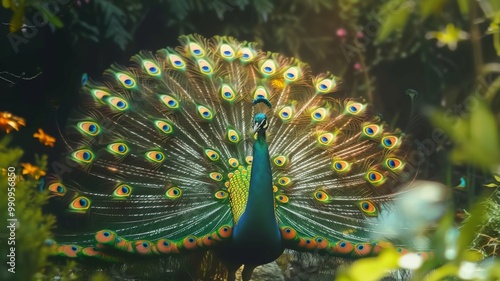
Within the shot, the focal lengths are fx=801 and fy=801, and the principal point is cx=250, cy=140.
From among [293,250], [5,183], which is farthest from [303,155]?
[5,183]

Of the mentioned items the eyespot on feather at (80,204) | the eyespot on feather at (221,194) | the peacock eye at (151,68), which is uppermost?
the peacock eye at (151,68)

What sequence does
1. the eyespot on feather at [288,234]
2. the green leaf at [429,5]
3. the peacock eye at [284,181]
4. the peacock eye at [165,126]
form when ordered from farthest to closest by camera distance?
the peacock eye at [284,181]
the peacock eye at [165,126]
the eyespot on feather at [288,234]
the green leaf at [429,5]

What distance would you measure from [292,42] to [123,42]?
128 cm

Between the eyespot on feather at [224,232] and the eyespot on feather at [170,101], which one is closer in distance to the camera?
the eyespot on feather at [224,232]

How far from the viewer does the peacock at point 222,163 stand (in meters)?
3.80

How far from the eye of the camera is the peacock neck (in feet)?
12.3

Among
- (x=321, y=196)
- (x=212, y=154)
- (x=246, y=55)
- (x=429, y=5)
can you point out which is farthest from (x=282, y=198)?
(x=429, y=5)

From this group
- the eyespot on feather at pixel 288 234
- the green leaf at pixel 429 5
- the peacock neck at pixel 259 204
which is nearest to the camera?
the green leaf at pixel 429 5

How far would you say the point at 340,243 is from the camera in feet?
12.9

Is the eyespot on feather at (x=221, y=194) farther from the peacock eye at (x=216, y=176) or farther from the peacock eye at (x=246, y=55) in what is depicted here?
the peacock eye at (x=246, y=55)

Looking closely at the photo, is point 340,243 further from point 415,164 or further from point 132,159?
point 132,159

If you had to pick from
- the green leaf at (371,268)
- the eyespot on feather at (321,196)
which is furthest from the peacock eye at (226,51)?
the green leaf at (371,268)

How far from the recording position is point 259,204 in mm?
3752

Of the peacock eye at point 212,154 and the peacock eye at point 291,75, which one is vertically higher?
the peacock eye at point 291,75
